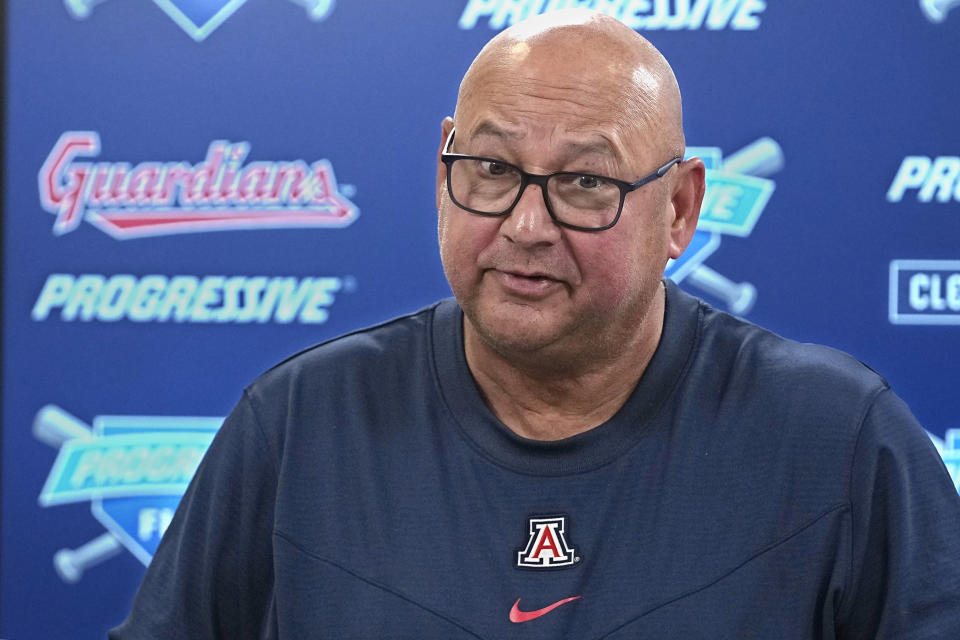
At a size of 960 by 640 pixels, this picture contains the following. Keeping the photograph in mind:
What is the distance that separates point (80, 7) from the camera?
1978 millimetres

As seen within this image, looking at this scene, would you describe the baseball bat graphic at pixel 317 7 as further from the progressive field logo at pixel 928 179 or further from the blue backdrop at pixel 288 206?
the progressive field logo at pixel 928 179

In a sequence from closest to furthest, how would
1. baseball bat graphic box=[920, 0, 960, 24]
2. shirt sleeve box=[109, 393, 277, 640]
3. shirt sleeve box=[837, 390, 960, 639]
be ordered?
shirt sleeve box=[837, 390, 960, 639] < shirt sleeve box=[109, 393, 277, 640] < baseball bat graphic box=[920, 0, 960, 24]

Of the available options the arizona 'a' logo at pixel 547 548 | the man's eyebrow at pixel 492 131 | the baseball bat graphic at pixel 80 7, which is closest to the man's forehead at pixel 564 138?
the man's eyebrow at pixel 492 131

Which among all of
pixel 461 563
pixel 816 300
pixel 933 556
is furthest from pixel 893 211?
pixel 461 563

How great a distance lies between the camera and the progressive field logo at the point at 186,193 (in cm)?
196

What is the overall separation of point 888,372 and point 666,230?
0.92 m

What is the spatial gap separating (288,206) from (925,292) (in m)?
1.12

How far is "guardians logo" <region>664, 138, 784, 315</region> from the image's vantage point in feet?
6.19

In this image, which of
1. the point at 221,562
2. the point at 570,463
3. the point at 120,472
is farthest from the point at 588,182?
Answer: the point at 120,472

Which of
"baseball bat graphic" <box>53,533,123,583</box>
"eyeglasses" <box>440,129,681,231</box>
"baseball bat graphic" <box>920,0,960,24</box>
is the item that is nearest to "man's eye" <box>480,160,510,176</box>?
"eyeglasses" <box>440,129,681,231</box>

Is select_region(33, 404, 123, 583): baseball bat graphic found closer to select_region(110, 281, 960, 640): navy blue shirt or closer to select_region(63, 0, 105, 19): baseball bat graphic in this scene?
select_region(63, 0, 105, 19): baseball bat graphic

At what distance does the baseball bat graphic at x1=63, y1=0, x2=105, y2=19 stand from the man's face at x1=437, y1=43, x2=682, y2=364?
118 cm

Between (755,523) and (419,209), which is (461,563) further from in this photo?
(419,209)

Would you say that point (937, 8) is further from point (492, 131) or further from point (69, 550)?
point (69, 550)
